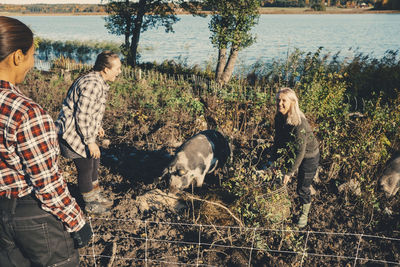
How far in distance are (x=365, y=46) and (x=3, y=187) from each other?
2235 cm

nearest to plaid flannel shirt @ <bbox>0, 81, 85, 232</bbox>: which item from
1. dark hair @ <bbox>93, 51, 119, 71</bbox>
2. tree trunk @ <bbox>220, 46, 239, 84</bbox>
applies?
dark hair @ <bbox>93, 51, 119, 71</bbox>

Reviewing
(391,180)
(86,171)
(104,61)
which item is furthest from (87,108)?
(391,180)

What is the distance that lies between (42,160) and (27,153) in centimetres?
8

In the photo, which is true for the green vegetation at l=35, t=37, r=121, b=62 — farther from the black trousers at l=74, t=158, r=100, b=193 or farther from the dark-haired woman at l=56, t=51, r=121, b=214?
the dark-haired woman at l=56, t=51, r=121, b=214

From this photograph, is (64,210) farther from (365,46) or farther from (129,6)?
(365,46)

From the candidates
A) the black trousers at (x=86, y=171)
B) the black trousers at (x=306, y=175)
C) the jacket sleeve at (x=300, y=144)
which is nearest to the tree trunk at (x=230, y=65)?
the black trousers at (x=306, y=175)

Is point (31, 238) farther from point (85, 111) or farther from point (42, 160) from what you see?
point (85, 111)

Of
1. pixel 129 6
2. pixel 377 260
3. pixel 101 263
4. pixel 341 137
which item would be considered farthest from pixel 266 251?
pixel 129 6

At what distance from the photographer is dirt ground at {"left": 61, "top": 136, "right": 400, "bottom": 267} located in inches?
129

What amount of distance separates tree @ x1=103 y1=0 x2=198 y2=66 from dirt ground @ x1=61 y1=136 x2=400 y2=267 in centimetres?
1109

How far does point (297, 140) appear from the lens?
11.5 feet

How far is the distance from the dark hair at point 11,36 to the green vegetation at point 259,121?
2509 millimetres

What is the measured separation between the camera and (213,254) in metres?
3.35

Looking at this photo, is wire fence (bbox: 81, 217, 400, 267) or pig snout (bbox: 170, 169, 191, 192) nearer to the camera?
wire fence (bbox: 81, 217, 400, 267)
